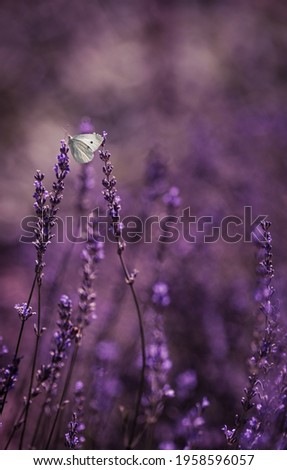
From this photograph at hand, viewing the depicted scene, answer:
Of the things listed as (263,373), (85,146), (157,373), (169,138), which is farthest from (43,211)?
(169,138)

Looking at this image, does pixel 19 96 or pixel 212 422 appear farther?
pixel 19 96

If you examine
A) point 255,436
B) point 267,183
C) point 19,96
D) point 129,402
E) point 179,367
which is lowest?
Result: point 255,436

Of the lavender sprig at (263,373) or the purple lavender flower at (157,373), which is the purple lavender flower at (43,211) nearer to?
the purple lavender flower at (157,373)

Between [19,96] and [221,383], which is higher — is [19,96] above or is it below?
above

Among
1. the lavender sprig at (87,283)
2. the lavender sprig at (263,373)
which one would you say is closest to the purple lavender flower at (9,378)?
the lavender sprig at (87,283)

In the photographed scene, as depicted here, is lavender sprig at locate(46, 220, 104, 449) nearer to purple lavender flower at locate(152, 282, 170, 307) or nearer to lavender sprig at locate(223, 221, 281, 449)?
purple lavender flower at locate(152, 282, 170, 307)

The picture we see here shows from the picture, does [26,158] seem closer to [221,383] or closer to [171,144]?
[171,144]

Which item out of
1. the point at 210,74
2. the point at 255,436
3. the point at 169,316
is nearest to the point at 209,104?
the point at 210,74
